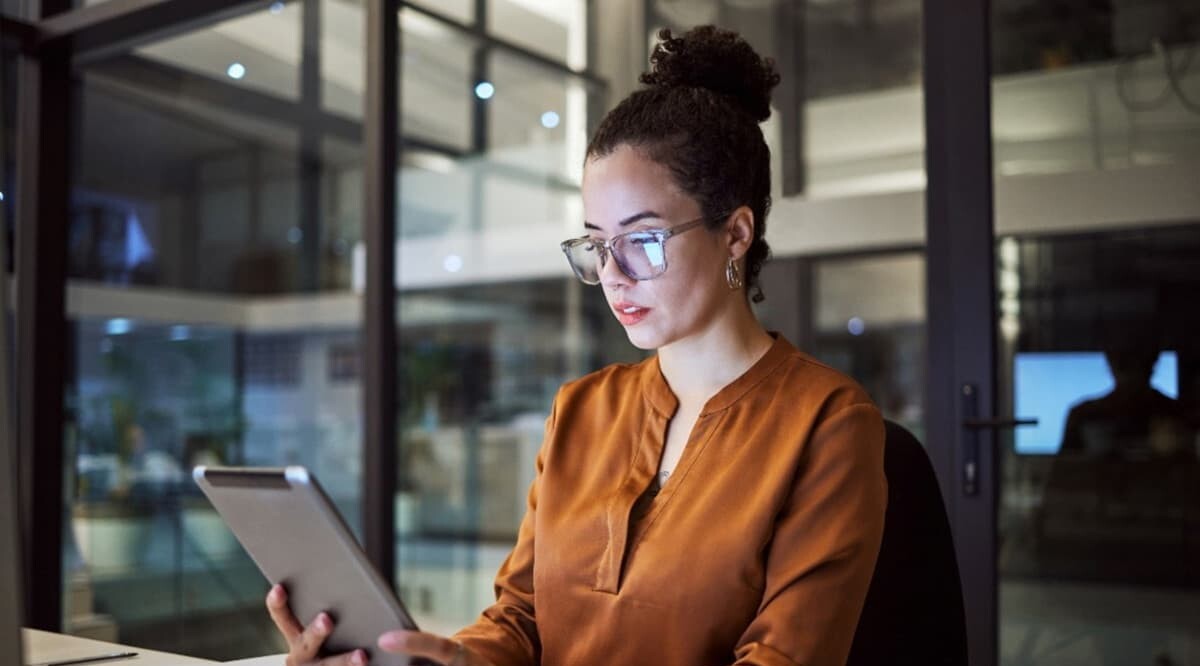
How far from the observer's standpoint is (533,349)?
4184 millimetres

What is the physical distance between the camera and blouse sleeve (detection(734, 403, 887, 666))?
1.23 meters

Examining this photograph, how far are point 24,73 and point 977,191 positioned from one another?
283cm

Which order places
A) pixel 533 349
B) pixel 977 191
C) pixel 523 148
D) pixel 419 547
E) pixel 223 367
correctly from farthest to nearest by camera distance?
1. pixel 223 367
2. pixel 419 547
3. pixel 533 349
4. pixel 523 148
5. pixel 977 191

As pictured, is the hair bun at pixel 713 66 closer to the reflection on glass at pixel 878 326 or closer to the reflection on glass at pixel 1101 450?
the reflection on glass at pixel 1101 450

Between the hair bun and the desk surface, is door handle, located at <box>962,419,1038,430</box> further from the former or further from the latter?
the desk surface

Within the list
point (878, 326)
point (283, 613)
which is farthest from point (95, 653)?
point (878, 326)

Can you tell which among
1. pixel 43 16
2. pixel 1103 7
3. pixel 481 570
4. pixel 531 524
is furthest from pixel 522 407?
pixel 531 524

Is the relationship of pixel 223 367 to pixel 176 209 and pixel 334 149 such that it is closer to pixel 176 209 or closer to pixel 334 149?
pixel 176 209

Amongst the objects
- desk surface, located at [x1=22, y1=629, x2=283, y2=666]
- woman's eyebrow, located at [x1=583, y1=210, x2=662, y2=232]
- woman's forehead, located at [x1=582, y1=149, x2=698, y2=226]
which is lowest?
desk surface, located at [x1=22, y1=629, x2=283, y2=666]

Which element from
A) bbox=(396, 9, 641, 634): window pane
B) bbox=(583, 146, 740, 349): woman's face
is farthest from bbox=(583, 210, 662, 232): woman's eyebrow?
bbox=(396, 9, 641, 634): window pane

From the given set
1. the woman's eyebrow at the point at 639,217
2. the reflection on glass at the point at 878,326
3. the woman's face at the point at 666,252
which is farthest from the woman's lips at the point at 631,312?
the reflection on glass at the point at 878,326

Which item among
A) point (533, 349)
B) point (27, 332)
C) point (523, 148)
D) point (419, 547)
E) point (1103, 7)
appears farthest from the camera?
point (419, 547)

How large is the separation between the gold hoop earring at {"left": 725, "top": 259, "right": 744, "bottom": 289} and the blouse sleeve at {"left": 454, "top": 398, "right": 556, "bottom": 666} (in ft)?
1.00

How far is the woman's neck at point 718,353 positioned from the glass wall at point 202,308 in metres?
2.56
